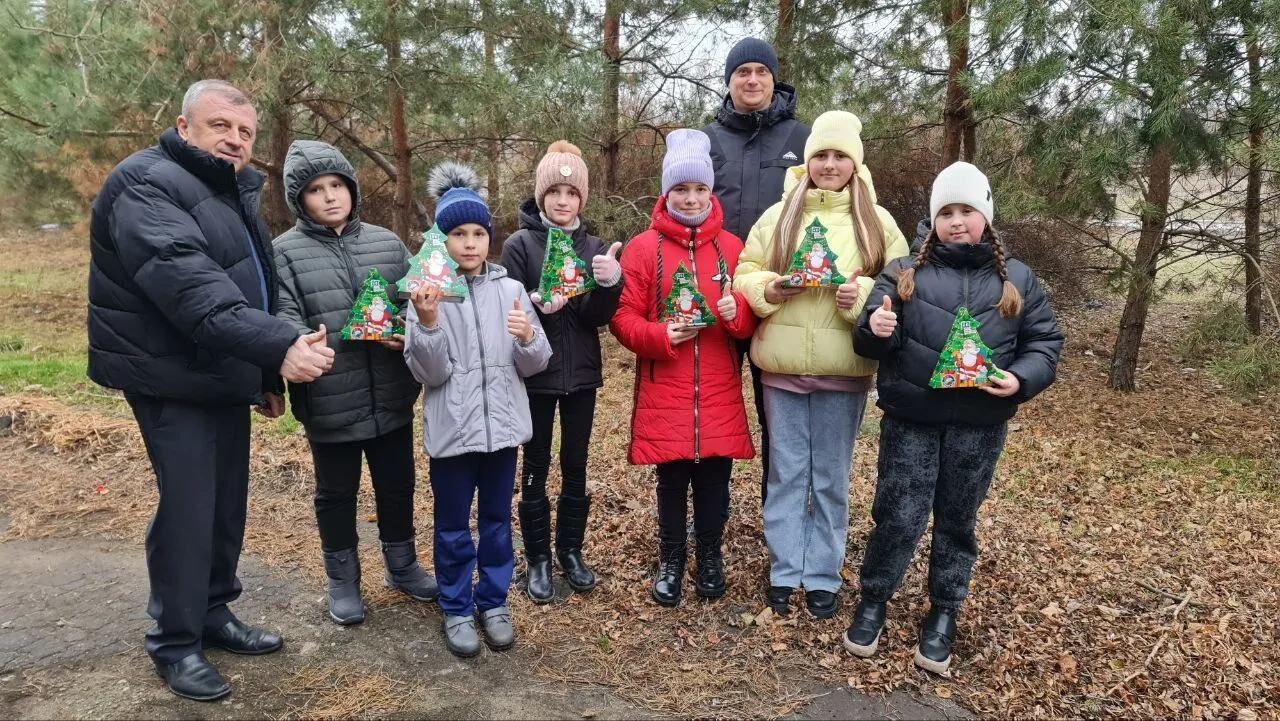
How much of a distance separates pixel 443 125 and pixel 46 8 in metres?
4.15

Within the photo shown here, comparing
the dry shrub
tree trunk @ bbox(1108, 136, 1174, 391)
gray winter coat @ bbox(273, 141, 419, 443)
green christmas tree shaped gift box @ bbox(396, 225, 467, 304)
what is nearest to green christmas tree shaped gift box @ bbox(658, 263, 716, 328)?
green christmas tree shaped gift box @ bbox(396, 225, 467, 304)

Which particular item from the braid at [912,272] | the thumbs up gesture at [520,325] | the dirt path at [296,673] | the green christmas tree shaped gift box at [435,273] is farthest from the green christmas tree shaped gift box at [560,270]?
the dirt path at [296,673]

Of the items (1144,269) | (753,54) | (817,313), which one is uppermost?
(753,54)

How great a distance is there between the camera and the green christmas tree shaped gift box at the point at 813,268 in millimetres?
3193

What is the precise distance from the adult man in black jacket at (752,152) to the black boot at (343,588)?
72.1 inches

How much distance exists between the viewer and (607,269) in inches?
133

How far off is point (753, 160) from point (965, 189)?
3.82ft

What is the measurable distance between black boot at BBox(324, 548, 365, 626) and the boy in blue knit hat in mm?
478

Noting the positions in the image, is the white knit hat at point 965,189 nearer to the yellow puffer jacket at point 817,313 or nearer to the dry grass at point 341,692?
the yellow puffer jacket at point 817,313

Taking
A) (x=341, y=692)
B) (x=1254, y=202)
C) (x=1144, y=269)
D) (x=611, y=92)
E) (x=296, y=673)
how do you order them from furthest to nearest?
(x=611, y=92)
(x=1144, y=269)
(x=1254, y=202)
(x=296, y=673)
(x=341, y=692)

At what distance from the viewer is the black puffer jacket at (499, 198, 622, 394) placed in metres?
3.61

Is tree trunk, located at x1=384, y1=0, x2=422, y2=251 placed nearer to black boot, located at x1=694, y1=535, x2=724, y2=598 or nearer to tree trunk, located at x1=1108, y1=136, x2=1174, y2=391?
black boot, located at x1=694, y1=535, x2=724, y2=598

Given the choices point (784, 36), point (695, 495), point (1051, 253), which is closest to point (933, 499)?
point (695, 495)

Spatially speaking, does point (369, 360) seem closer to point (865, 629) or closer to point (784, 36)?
point (865, 629)
